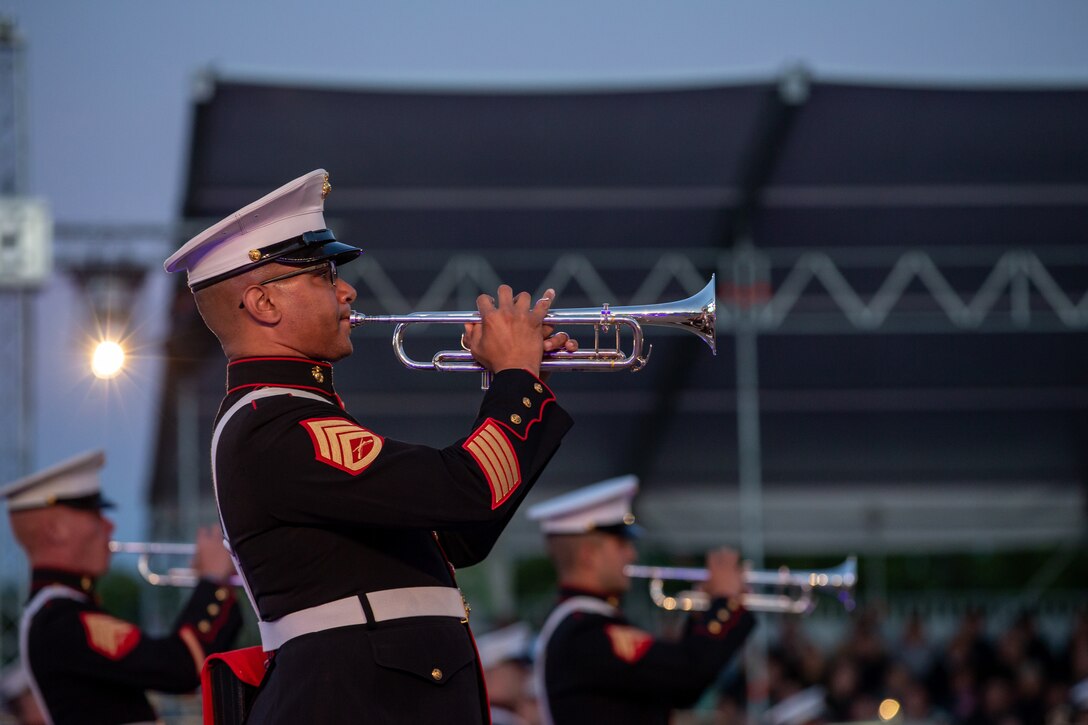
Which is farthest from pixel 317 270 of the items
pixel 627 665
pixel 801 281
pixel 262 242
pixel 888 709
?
pixel 801 281

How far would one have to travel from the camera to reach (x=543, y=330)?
112 inches

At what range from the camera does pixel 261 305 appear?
2.80 metres

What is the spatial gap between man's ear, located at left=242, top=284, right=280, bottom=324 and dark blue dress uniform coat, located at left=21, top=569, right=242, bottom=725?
1864 millimetres

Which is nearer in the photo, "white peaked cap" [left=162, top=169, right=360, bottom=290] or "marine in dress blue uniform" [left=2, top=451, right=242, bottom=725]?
"white peaked cap" [left=162, top=169, right=360, bottom=290]

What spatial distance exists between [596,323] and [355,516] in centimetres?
78

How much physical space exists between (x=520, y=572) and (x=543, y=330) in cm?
1229

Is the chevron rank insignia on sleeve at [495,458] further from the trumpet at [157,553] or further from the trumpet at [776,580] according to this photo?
the trumpet at [776,580]

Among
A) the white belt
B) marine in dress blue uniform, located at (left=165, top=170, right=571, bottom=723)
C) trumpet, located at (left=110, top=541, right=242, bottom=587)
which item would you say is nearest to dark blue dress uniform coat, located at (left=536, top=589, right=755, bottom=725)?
trumpet, located at (left=110, top=541, right=242, bottom=587)

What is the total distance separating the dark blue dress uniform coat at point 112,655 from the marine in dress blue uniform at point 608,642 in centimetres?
112

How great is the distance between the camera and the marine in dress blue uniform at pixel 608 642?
4.81 meters

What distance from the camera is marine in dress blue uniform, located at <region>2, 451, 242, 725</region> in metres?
4.37

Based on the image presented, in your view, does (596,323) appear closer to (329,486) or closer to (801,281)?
(329,486)

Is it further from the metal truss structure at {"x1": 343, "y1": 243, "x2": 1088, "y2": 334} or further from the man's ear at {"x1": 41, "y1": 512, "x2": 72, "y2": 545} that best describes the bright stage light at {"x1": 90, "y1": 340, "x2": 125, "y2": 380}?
the metal truss structure at {"x1": 343, "y1": 243, "x2": 1088, "y2": 334}

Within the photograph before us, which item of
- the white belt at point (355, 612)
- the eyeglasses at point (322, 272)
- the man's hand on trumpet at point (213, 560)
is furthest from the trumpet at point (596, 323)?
the man's hand on trumpet at point (213, 560)
